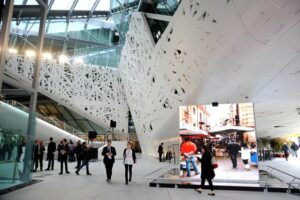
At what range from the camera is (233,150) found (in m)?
6.98

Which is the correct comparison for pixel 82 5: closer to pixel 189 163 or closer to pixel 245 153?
pixel 189 163

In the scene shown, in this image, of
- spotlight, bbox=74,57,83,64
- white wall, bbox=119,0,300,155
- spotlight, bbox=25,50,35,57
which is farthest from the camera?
spotlight, bbox=74,57,83,64

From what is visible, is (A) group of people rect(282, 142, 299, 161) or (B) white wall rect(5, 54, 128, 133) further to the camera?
(B) white wall rect(5, 54, 128, 133)

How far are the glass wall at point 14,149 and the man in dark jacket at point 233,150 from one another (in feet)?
20.6

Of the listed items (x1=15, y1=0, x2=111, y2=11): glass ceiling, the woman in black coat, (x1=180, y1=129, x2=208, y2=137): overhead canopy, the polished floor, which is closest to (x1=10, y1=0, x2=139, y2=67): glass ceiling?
(x1=15, y1=0, x2=111, y2=11): glass ceiling

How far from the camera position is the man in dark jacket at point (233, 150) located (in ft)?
22.8

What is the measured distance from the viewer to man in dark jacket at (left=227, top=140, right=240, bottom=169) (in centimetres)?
695

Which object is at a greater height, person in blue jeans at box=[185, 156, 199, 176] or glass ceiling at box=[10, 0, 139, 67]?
glass ceiling at box=[10, 0, 139, 67]

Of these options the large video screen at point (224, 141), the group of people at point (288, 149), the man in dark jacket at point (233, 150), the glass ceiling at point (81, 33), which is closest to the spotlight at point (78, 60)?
the glass ceiling at point (81, 33)

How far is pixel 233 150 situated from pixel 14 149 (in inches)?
256

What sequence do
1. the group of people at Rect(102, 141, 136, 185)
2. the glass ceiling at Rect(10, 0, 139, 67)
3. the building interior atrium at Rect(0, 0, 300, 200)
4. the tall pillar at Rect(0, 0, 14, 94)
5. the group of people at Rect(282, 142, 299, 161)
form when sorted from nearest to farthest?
the tall pillar at Rect(0, 0, 14, 94) < the building interior atrium at Rect(0, 0, 300, 200) < the group of people at Rect(102, 141, 136, 185) < the group of people at Rect(282, 142, 299, 161) < the glass ceiling at Rect(10, 0, 139, 67)

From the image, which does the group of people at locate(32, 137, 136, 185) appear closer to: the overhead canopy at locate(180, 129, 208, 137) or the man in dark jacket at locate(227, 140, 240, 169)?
the overhead canopy at locate(180, 129, 208, 137)

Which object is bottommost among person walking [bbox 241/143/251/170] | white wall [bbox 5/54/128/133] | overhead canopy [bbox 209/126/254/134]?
person walking [bbox 241/143/251/170]

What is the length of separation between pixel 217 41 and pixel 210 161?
415 cm
